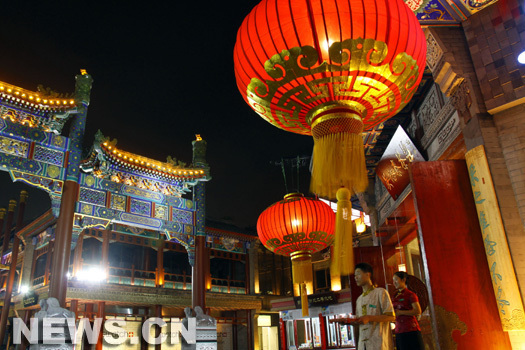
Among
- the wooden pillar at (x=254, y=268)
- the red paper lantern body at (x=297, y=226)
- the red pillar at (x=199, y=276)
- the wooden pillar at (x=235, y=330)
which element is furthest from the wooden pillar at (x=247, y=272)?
the red paper lantern body at (x=297, y=226)

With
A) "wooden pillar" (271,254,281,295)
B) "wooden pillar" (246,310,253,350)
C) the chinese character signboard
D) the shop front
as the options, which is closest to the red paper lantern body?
the chinese character signboard

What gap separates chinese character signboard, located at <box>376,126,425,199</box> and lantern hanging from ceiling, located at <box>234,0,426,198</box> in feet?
10.2

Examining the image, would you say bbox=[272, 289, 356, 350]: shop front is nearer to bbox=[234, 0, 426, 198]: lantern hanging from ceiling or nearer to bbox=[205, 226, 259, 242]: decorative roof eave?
bbox=[205, 226, 259, 242]: decorative roof eave

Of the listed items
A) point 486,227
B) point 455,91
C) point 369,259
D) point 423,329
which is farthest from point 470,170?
point 369,259

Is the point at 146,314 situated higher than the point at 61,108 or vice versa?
the point at 61,108

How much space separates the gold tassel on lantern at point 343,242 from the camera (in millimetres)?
3469

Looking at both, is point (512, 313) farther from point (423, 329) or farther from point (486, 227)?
point (423, 329)

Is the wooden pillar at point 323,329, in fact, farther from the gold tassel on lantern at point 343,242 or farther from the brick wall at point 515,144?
the gold tassel on lantern at point 343,242

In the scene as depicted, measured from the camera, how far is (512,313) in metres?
3.91

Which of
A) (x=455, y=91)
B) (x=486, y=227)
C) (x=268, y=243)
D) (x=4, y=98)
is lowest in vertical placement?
(x=486, y=227)

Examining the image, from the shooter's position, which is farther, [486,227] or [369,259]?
[369,259]

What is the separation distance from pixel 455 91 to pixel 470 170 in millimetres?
1025

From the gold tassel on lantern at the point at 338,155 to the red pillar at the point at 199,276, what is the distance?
269 inches

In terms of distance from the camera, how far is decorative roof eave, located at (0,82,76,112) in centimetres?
714
